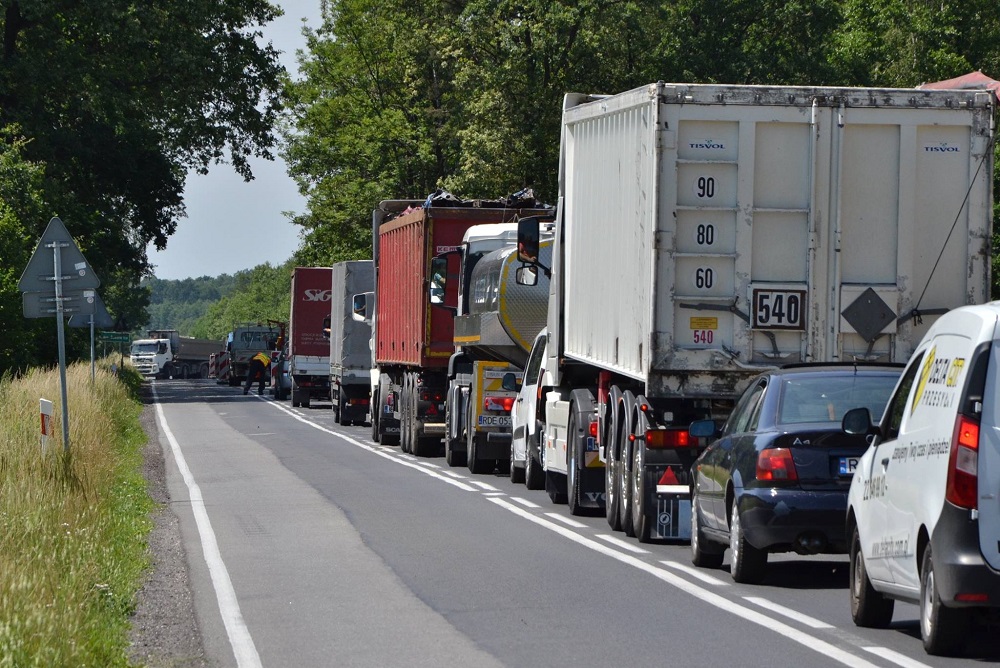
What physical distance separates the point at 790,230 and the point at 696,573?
113 inches

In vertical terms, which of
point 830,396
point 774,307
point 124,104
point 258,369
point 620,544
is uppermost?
point 124,104

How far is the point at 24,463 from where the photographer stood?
641 inches

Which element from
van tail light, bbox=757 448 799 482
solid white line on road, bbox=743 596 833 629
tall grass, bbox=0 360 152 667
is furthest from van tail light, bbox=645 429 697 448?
tall grass, bbox=0 360 152 667

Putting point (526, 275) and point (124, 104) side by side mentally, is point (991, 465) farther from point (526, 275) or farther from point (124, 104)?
point (124, 104)

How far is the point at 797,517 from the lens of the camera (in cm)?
1116

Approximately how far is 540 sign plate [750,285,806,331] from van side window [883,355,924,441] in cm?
407

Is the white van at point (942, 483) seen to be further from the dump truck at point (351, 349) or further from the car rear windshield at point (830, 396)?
the dump truck at point (351, 349)

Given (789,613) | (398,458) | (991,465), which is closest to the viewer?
(991,465)

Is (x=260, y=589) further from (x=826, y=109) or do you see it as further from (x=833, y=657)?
(x=826, y=109)

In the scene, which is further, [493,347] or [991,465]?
[493,347]

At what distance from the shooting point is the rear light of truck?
23.6 meters

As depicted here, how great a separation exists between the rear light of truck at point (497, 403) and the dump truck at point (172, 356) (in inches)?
3420

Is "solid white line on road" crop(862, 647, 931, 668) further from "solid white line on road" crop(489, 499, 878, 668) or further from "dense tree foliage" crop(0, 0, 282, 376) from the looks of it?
"dense tree foliage" crop(0, 0, 282, 376)

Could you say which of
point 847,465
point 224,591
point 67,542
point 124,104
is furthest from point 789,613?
point 124,104
